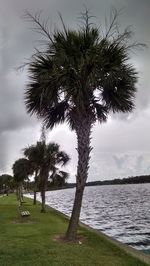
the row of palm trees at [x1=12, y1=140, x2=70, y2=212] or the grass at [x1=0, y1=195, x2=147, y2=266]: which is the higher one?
the row of palm trees at [x1=12, y1=140, x2=70, y2=212]

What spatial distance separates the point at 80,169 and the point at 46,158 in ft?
Answer: 64.3

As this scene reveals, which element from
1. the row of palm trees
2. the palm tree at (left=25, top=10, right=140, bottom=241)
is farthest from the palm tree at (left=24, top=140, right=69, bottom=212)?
the palm tree at (left=25, top=10, right=140, bottom=241)

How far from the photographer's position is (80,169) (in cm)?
1487

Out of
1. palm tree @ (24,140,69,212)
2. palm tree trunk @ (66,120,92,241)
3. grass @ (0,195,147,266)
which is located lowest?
grass @ (0,195,147,266)

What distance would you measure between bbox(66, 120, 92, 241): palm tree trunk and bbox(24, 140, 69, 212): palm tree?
19.0m

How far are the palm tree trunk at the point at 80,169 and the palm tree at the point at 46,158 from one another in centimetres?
1897

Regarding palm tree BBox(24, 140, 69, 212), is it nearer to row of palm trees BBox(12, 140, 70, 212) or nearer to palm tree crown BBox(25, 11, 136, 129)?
row of palm trees BBox(12, 140, 70, 212)

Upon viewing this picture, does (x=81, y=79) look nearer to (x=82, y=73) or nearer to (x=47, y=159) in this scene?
(x=82, y=73)

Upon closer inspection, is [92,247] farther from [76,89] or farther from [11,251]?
[76,89]

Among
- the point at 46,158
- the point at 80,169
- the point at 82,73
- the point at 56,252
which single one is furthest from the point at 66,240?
the point at 46,158

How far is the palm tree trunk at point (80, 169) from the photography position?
14.5 m

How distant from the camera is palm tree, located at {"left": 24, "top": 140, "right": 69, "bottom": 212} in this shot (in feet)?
112

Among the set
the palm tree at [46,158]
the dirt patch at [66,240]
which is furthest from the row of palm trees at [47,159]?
the dirt patch at [66,240]

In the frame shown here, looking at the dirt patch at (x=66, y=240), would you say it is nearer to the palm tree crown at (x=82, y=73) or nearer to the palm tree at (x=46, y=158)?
the palm tree crown at (x=82, y=73)
